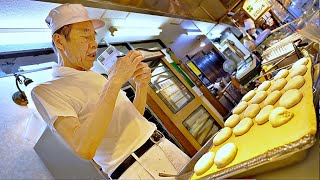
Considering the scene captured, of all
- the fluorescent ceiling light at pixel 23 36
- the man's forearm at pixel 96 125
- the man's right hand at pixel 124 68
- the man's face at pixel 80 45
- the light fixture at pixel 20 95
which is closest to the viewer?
the man's forearm at pixel 96 125

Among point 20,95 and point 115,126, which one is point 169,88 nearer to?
point 20,95

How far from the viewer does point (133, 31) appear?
214 inches

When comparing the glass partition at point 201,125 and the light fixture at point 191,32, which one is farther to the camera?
the light fixture at point 191,32

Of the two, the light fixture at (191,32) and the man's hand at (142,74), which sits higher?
the light fixture at (191,32)


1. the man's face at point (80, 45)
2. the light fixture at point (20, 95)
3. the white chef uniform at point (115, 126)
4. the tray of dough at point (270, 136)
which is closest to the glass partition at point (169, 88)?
the light fixture at point (20, 95)

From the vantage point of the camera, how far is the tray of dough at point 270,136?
1.03 meters

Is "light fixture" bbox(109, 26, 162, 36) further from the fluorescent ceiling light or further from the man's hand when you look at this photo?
the man's hand

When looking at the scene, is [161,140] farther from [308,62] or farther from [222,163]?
[308,62]

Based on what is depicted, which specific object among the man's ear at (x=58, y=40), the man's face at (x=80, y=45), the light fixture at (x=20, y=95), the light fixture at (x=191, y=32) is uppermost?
the light fixture at (x=191, y=32)

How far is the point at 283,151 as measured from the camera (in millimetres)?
1018

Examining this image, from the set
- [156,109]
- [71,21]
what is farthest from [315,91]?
[156,109]

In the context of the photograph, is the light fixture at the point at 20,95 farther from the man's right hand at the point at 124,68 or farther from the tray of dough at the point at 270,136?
the tray of dough at the point at 270,136

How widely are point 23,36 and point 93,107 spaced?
6.58 feet

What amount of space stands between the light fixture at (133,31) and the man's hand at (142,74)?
8.90 ft
